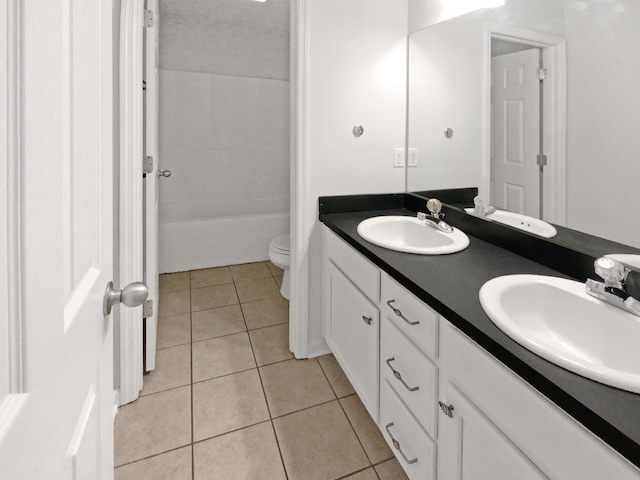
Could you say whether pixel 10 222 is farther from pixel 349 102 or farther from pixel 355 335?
pixel 349 102

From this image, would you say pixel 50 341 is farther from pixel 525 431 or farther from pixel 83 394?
pixel 525 431

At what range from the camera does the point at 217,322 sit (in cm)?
246

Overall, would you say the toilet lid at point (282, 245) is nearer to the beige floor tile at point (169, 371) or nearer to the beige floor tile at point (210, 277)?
the beige floor tile at point (210, 277)

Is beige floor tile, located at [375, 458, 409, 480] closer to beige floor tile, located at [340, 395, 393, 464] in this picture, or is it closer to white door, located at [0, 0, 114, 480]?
beige floor tile, located at [340, 395, 393, 464]

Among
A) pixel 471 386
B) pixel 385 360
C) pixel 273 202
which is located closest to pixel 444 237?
pixel 385 360

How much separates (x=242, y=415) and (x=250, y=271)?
186 cm

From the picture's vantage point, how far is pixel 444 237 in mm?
1542

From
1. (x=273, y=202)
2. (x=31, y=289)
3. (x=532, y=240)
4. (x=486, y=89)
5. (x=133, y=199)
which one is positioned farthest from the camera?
(x=273, y=202)

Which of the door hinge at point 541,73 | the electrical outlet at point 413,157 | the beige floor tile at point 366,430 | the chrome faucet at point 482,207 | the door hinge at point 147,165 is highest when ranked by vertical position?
the door hinge at point 541,73

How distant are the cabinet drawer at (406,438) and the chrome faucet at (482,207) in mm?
792

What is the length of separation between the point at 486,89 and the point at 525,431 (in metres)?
1.30

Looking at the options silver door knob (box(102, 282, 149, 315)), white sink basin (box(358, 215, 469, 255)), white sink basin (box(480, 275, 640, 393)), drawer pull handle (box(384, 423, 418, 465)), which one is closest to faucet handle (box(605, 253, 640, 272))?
white sink basin (box(480, 275, 640, 393))

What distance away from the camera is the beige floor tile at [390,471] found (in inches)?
52.5

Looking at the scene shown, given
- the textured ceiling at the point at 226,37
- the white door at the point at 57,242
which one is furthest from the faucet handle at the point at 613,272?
the textured ceiling at the point at 226,37
